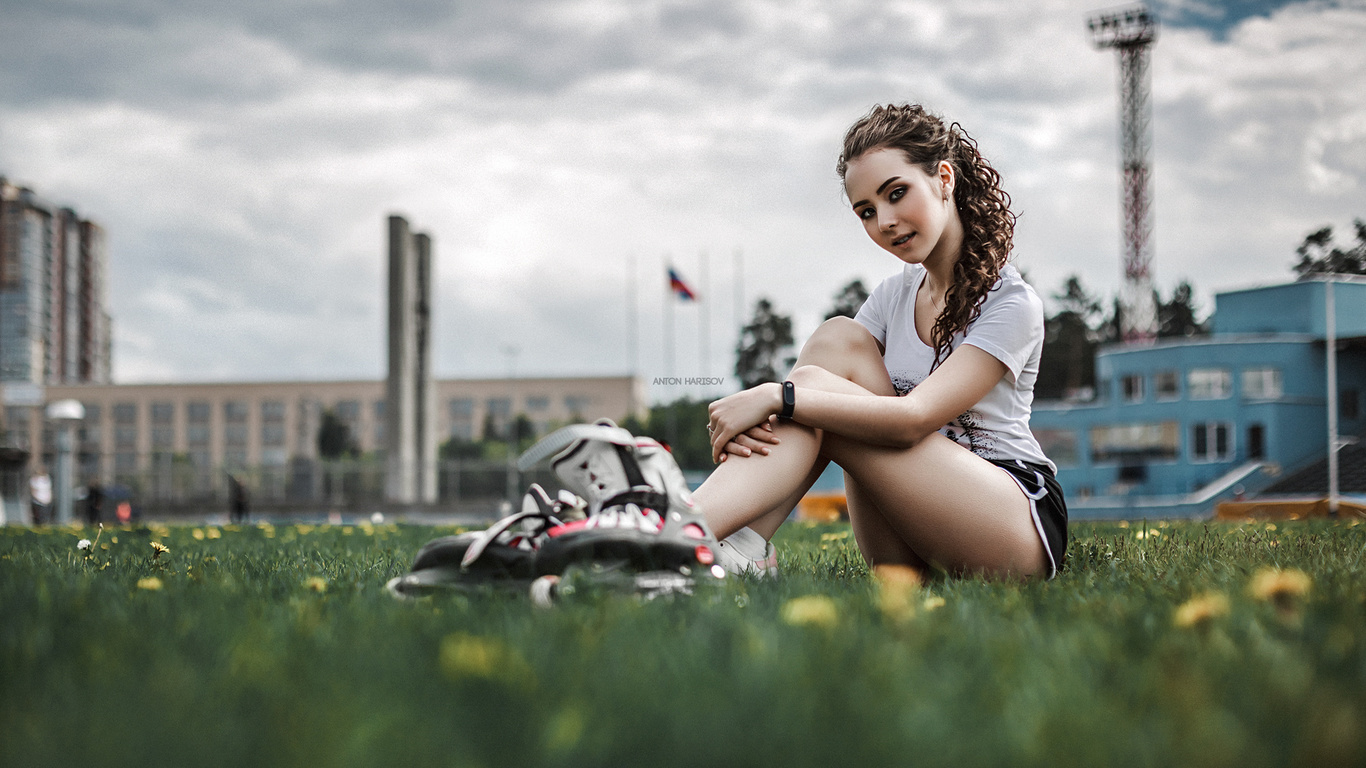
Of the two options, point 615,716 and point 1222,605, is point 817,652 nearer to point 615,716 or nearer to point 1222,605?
point 615,716

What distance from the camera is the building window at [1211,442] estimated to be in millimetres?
31891

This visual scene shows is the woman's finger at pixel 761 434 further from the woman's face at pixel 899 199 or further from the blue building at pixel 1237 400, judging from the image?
the blue building at pixel 1237 400

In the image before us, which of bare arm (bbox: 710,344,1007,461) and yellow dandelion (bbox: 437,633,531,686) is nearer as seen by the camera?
yellow dandelion (bbox: 437,633,531,686)

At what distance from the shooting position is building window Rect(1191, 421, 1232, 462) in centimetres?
3189

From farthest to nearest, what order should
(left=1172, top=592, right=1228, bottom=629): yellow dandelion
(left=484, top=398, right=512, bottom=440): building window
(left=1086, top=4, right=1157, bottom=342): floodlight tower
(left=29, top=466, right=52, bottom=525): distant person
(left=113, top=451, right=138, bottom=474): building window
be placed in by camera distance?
(left=484, top=398, right=512, bottom=440): building window → (left=1086, top=4, right=1157, bottom=342): floodlight tower → (left=113, top=451, right=138, bottom=474): building window → (left=29, top=466, right=52, bottom=525): distant person → (left=1172, top=592, right=1228, bottom=629): yellow dandelion

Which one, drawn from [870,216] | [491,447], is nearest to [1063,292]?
[491,447]

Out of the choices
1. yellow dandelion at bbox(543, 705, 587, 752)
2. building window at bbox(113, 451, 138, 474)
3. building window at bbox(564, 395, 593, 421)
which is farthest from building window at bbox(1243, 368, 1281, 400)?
building window at bbox(564, 395, 593, 421)

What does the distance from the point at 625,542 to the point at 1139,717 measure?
1005 mm

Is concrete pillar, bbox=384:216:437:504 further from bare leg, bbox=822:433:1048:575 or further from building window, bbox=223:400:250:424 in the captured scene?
building window, bbox=223:400:250:424

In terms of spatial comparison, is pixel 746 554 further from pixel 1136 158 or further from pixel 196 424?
pixel 196 424

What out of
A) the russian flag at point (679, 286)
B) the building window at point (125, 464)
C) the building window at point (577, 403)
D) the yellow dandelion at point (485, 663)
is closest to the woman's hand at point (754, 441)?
the yellow dandelion at point (485, 663)

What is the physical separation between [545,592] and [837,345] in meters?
1.27

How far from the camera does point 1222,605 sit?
1.43 metres

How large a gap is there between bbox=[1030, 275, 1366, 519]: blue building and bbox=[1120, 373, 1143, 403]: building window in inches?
1.5
